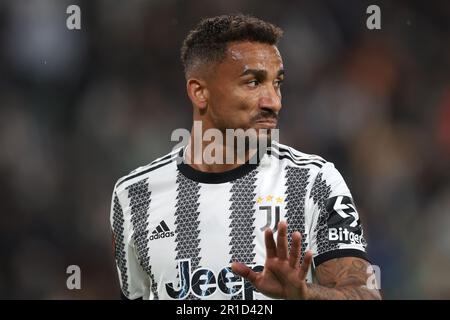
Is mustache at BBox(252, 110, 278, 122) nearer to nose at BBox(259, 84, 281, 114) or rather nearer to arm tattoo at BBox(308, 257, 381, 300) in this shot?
nose at BBox(259, 84, 281, 114)

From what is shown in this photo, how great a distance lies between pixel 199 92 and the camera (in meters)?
4.18

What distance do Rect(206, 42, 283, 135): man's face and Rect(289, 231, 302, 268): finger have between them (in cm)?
99

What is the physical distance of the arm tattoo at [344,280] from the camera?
3.30 metres

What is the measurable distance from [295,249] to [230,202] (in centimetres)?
92

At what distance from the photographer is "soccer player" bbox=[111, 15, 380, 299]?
3.65 metres

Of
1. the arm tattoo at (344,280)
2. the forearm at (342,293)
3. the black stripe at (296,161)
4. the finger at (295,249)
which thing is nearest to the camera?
the finger at (295,249)

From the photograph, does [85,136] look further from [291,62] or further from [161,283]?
[161,283]

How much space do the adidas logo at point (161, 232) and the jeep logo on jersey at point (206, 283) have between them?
0.18 metres

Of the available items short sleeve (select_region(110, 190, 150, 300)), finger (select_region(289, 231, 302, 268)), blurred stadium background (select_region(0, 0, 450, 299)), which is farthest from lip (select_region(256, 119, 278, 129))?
blurred stadium background (select_region(0, 0, 450, 299))

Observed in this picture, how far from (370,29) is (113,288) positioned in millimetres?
3031

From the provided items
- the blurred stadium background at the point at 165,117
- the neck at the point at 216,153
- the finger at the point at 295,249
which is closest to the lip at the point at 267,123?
the neck at the point at 216,153

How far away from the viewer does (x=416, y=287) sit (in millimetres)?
6371

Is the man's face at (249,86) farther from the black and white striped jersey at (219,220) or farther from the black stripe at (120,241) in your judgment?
the black stripe at (120,241)
